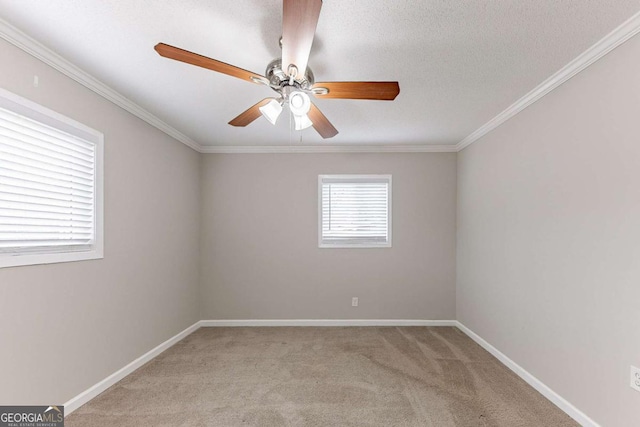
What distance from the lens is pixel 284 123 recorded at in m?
3.72

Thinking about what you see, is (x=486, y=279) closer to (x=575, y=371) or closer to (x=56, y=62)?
(x=575, y=371)

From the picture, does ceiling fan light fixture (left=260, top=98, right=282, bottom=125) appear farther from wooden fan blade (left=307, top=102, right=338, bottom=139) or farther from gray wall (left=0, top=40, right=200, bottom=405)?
gray wall (left=0, top=40, right=200, bottom=405)

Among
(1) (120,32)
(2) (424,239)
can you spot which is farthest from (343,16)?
(2) (424,239)

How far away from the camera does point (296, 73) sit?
73.3 inches

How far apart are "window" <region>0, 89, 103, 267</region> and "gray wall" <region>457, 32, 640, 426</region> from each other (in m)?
3.48

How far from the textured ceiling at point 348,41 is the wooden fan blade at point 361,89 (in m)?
0.31

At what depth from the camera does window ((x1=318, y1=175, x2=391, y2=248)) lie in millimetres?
4801

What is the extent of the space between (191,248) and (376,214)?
2477 millimetres

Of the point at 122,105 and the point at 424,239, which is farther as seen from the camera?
the point at 424,239

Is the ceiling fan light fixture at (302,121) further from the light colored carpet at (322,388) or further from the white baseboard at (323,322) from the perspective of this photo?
the white baseboard at (323,322)

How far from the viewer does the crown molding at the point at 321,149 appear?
4727 millimetres

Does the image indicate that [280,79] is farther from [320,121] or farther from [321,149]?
[321,149]

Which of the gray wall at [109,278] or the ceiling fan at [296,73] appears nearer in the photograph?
the ceiling fan at [296,73]

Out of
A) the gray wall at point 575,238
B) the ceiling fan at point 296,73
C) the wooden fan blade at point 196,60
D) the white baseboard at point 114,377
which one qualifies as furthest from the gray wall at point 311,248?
the wooden fan blade at point 196,60
